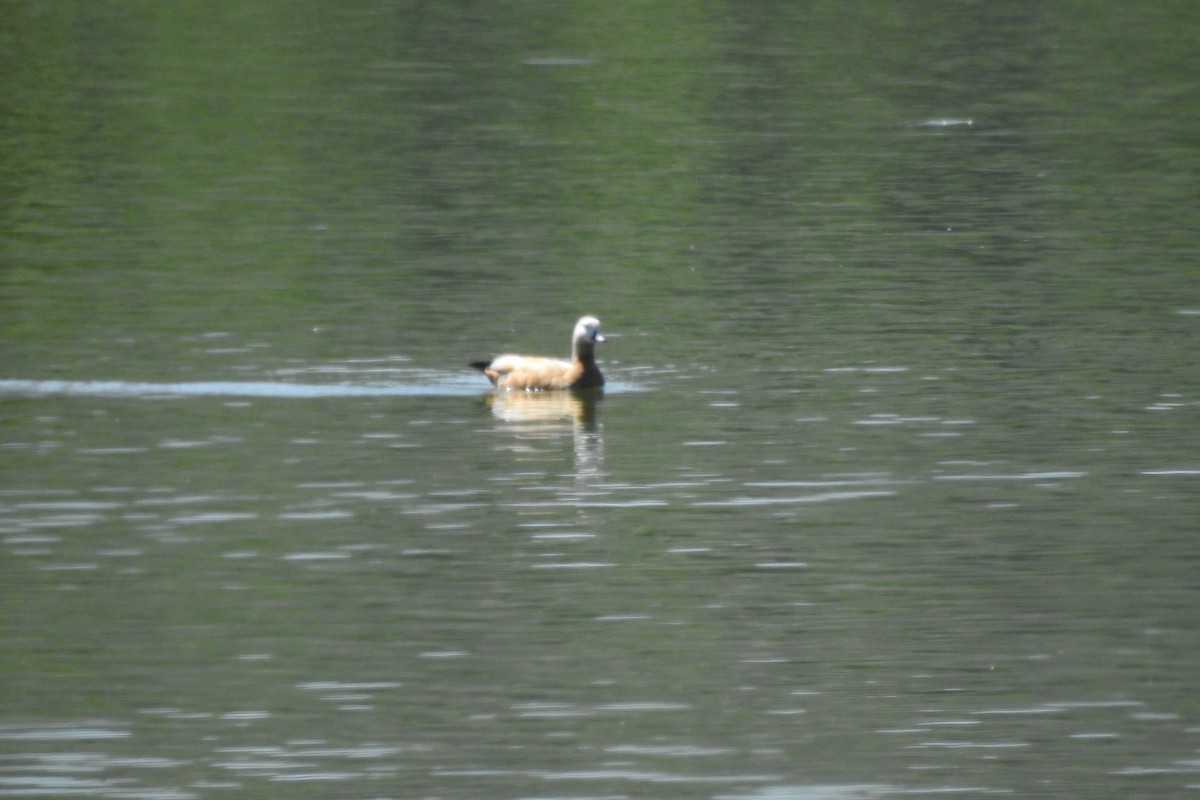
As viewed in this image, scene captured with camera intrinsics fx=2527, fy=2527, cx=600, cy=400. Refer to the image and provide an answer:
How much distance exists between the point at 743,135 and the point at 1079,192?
9973 mm

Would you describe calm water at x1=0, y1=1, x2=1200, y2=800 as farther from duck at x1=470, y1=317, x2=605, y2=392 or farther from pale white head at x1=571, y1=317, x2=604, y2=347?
pale white head at x1=571, y1=317, x2=604, y2=347

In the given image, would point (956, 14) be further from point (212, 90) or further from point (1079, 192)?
point (1079, 192)

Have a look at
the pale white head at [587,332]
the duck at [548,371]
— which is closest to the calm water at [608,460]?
the duck at [548,371]

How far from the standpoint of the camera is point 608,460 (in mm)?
23297

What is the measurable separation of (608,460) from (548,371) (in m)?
3.69

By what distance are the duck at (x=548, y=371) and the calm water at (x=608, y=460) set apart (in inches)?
9.2

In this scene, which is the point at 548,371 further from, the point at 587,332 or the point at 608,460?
the point at 608,460

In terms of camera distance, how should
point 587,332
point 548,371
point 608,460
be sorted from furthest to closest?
point 548,371, point 587,332, point 608,460

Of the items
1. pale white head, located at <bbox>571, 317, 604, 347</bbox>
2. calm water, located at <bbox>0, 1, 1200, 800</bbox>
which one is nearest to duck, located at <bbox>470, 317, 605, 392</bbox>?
pale white head, located at <bbox>571, 317, 604, 347</bbox>

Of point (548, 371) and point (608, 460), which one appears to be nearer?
point (608, 460)

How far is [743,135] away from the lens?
4859cm

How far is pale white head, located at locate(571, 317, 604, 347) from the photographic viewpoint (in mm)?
26172

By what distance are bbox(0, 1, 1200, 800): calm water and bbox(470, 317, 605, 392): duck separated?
23 centimetres

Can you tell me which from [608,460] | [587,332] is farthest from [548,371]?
[608,460]
